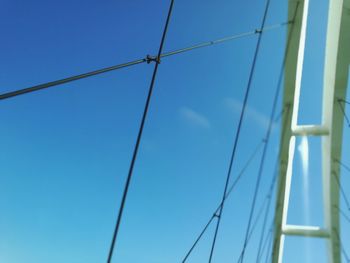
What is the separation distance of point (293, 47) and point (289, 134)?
11.9 feet

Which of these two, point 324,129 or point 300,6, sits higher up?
point 300,6

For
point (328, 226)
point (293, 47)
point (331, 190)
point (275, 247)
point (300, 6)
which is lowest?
point (275, 247)

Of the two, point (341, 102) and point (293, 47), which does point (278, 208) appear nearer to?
point (341, 102)

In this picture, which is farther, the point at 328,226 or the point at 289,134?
the point at 328,226

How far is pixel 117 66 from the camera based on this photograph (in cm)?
472

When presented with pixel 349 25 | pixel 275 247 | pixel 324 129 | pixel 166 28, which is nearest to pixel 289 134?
pixel 324 129

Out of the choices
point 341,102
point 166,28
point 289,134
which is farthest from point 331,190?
point 166,28

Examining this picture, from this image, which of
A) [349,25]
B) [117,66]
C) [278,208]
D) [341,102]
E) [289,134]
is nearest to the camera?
[117,66]

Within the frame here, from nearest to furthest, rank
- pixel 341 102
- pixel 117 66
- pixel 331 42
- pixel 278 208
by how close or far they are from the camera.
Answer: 1. pixel 117 66
2. pixel 331 42
3. pixel 341 102
4. pixel 278 208

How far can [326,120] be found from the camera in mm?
14000

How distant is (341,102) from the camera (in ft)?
40.4

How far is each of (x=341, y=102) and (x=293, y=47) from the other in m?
2.52

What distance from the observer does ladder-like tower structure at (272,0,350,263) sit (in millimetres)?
Result: 10969

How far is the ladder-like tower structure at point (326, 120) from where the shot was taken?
432 inches
